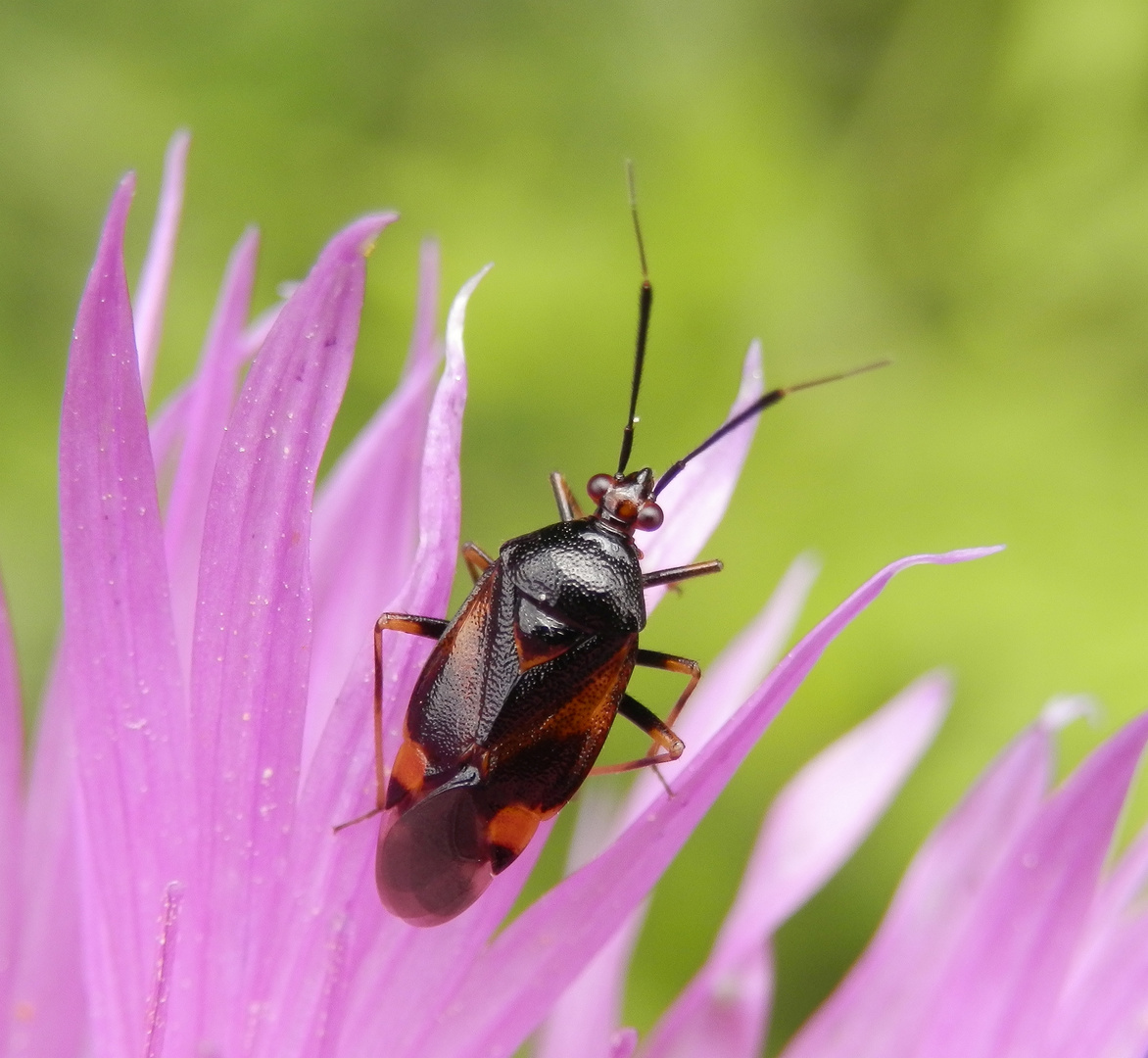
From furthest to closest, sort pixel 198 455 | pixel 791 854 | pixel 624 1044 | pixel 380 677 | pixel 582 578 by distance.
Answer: pixel 791 854
pixel 582 578
pixel 198 455
pixel 380 677
pixel 624 1044

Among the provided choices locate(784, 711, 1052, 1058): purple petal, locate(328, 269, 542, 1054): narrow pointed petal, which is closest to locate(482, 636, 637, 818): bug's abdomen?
locate(328, 269, 542, 1054): narrow pointed petal

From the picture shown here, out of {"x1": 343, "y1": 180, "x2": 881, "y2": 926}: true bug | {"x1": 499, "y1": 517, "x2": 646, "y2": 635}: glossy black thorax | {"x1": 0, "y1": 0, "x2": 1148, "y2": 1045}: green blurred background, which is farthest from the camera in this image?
{"x1": 0, "y1": 0, "x2": 1148, "y2": 1045}: green blurred background

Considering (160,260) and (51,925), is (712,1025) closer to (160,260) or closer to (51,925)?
(51,925)

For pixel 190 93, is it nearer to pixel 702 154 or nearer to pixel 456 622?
pixel 702 154

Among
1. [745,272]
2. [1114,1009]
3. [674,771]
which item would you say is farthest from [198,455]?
[745,272]

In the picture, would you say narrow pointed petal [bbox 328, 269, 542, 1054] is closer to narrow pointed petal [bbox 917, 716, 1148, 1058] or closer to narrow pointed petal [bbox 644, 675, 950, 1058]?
narrow pointed petal [bbox 644, 675, 950, 1058]
